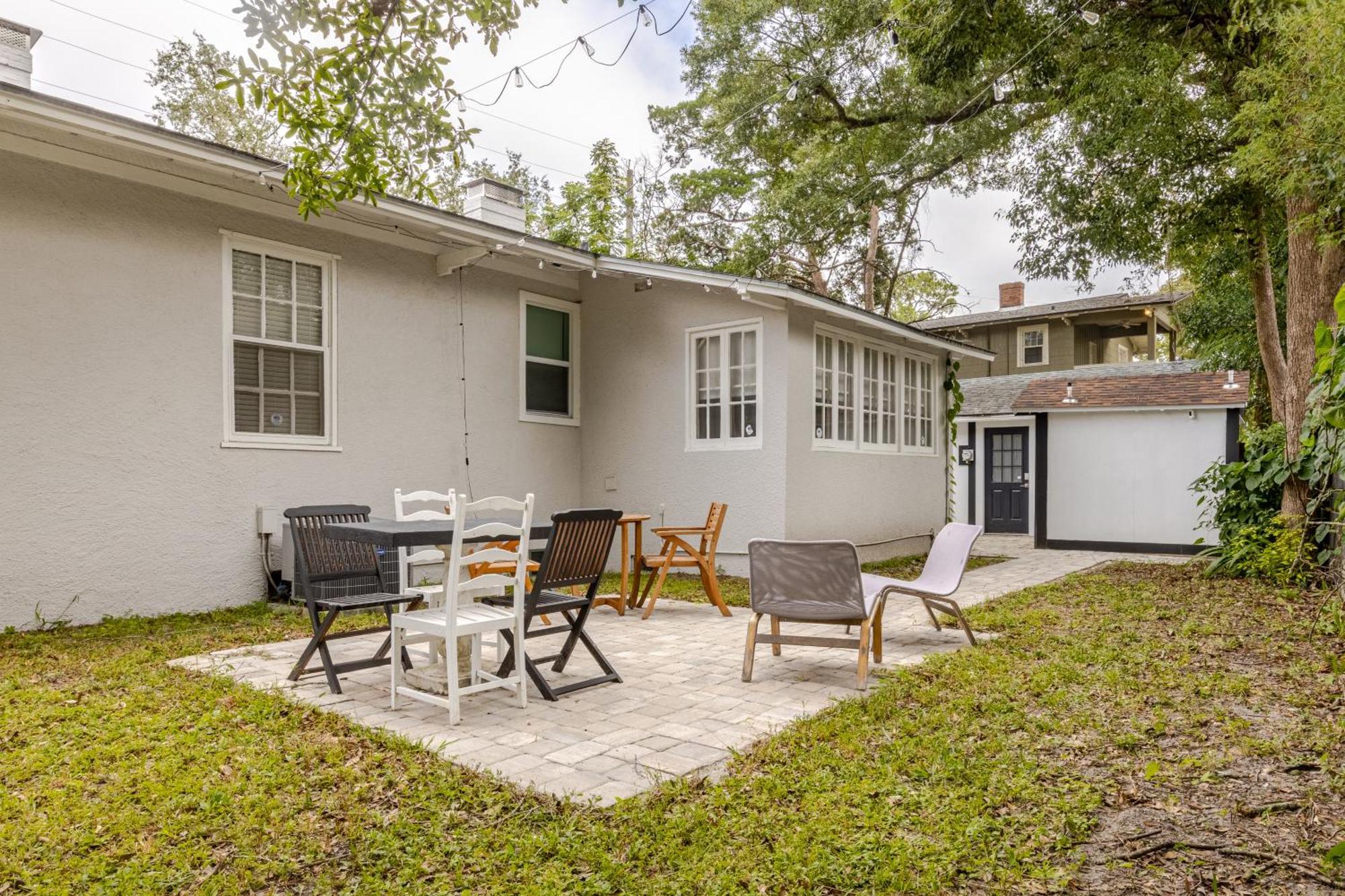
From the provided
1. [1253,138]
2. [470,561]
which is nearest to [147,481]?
[470,561]

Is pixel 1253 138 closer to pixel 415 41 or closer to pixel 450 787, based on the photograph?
pixel 415 41

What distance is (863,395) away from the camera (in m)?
11.3

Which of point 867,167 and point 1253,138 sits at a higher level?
point 867,167

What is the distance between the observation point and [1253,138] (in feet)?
24.6

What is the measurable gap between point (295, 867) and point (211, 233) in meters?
6.28

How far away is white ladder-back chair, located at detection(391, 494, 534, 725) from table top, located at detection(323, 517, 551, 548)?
13 cm

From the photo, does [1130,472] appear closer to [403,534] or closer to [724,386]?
[724,386]

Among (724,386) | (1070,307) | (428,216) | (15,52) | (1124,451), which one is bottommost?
→ (1124,451)

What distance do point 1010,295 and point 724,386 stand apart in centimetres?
1958

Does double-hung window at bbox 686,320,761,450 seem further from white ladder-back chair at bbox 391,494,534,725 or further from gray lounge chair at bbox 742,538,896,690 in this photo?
white ladder-back chair at bbox 391,494,534,725

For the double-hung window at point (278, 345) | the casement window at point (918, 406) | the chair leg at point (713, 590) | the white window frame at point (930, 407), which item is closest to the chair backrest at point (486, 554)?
the chair leg at point (713, 590)

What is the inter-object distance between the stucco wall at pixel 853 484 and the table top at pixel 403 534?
509 centimetres

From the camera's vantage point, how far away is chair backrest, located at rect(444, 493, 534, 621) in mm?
4348

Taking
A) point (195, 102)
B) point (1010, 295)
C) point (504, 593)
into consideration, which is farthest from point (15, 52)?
point (1010, 295)
